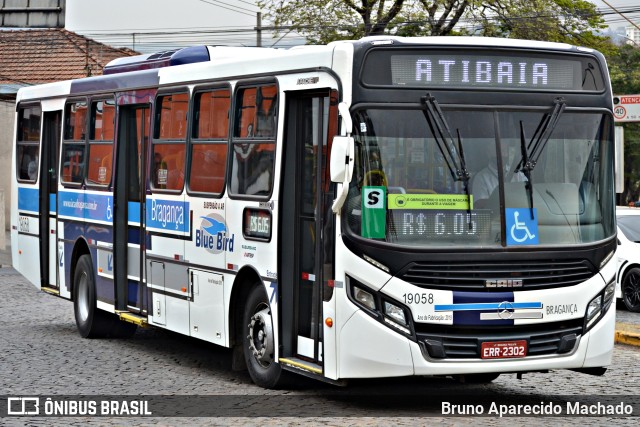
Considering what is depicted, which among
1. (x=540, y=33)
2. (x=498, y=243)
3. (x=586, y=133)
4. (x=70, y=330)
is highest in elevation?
(x=540, y=33)

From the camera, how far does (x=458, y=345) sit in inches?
356

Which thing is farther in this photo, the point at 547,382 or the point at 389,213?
the point at 547,382

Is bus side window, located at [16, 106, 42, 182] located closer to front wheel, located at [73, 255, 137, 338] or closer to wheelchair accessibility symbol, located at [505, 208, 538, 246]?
front wheel, located at [73, 255, 137, 338]

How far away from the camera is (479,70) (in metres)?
9.46

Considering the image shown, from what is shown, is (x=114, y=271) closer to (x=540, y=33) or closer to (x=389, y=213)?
(x=389, y=213)

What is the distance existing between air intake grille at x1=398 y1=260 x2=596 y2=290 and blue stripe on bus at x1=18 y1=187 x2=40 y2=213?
8.40 metres

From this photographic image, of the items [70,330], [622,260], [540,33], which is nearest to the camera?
[70,330]

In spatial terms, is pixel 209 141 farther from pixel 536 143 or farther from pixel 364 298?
pixel 536 143

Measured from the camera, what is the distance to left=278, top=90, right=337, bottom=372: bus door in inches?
377

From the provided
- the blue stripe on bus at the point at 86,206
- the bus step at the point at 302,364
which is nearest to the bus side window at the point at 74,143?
the blue stripe on bus at the point at 86,206

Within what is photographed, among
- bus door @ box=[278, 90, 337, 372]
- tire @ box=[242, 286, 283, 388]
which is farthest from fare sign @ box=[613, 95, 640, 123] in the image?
bus door @ box=[278, 90, 337, 372]

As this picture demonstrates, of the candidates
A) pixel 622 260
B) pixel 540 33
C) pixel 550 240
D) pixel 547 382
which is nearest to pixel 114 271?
pixel 547 382

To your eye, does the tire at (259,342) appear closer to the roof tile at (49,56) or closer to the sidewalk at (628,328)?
the sidewalk at (628,328)

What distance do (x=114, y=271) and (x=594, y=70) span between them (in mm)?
6203
